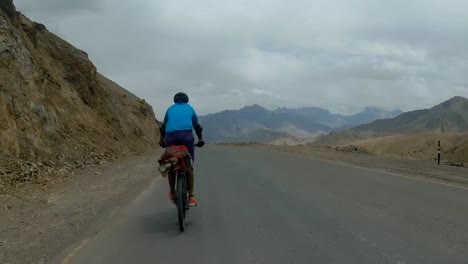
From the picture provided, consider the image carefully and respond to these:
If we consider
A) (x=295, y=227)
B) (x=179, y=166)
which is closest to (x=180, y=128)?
(x=179, y=166)

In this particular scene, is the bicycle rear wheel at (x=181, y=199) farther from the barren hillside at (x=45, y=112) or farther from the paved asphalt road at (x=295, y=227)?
the barren hillside at (x=45, y=112)

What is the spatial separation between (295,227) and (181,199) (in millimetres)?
1847

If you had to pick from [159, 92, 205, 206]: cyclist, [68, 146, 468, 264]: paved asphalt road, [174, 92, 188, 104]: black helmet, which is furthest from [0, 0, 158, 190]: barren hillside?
[174, 92, 188, 104]: black helmet

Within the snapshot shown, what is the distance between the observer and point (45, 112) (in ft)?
61.8

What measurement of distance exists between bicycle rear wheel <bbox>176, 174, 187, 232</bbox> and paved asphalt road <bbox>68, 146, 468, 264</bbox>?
7.9 inches

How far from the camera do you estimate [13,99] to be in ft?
53.9

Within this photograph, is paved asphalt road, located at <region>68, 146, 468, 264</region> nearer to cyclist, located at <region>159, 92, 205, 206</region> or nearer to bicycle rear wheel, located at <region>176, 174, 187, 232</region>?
bicycle rear wheel, located at <region>176, 174, 187, 232</region>

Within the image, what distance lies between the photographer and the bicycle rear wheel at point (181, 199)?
7.80m

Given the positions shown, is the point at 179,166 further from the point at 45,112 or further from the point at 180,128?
the point at 45,112

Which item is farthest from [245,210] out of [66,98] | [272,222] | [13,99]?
[66,98]

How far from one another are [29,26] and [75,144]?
925 centimetres

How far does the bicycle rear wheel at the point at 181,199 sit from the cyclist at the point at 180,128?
0.92 ft

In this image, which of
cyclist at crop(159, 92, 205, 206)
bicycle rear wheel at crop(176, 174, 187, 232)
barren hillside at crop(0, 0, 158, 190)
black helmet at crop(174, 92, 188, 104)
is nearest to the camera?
bicycle rear wheel at crop(176, 174, 187, 232)

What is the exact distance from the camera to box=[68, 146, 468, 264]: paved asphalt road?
643 centimetres
